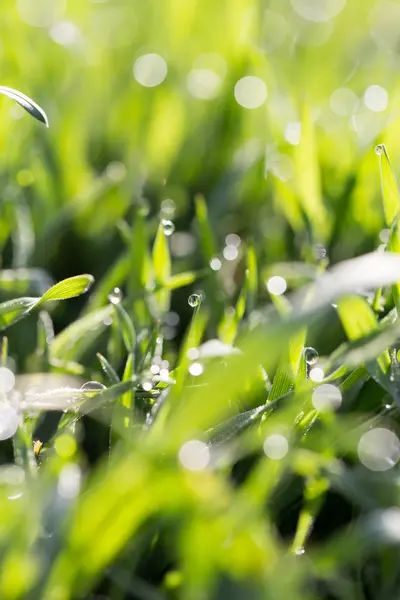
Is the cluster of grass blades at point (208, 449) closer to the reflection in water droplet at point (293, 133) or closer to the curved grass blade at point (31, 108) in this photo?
the curved grass blade at point (31, 108)

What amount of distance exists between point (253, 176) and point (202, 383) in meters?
0.65

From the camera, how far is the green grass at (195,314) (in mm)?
555

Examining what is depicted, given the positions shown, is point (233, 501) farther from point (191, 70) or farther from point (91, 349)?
point (191, 70)

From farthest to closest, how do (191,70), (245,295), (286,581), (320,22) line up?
(320,22) → (191,70) → (245,295) → (286,581)

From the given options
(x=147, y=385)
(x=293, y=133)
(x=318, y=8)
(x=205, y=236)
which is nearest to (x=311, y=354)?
(x=147, y=385)

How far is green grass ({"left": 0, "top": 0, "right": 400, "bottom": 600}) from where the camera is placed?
55 centimetres

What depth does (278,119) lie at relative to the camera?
4.43 ft

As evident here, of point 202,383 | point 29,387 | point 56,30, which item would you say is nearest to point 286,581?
point 202,383

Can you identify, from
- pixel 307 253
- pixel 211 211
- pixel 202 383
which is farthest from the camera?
pixel 211 211

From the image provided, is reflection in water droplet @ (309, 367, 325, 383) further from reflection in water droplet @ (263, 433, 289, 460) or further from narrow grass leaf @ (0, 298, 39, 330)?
narrow grass leaf @ (0, 298, 39, 330)

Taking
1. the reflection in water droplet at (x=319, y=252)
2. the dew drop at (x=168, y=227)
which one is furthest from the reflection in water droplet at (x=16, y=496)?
the reflection in water droplet at (x=319, y=252)

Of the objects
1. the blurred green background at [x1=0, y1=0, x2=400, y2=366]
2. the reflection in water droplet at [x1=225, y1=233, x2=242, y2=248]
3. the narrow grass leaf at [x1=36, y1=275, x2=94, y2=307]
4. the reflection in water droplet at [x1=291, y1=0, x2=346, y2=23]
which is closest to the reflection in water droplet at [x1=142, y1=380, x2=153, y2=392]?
the narrow grass leaf at [x1=36, y1=275, x2=94, y2=307]

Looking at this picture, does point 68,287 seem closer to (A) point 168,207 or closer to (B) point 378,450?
(B) point 378,450

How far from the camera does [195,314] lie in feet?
2.66
